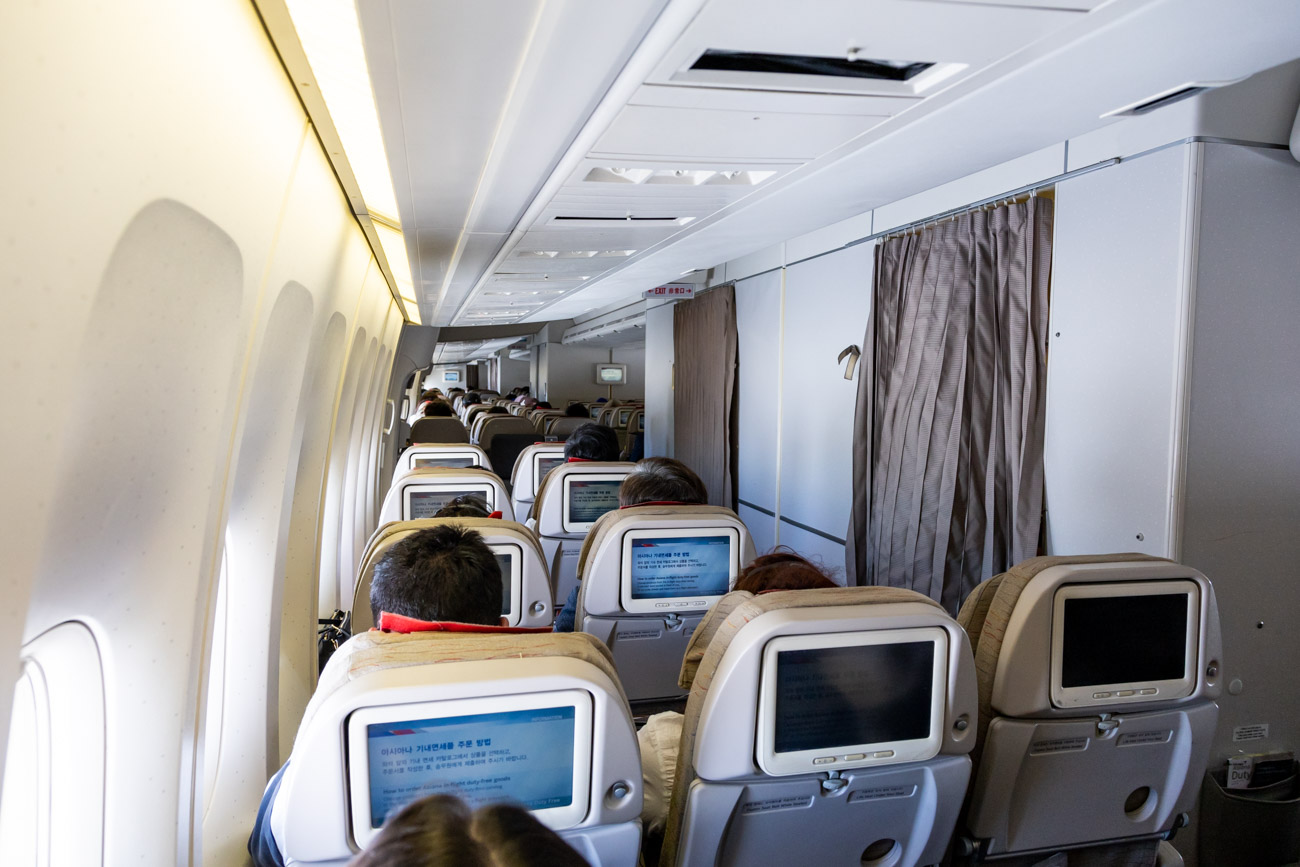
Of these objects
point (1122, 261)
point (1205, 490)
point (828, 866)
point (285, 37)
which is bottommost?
point (828, 866)

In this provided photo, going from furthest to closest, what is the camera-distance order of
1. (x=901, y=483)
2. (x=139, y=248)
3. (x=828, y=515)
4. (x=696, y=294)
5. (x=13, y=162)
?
(x=696, y=294) → (x=828, y=515) → (x=901, y=483) → (x=139, y=248) → (x=13, y=162)

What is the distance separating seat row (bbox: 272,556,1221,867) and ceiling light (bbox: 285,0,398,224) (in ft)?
4.65

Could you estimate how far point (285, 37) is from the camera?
1994mm

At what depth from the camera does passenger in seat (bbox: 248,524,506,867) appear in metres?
2.29

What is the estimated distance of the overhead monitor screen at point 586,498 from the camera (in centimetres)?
489

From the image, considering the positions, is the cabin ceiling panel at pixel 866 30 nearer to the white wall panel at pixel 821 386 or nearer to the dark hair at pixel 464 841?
the dark hair at pixel 464 841

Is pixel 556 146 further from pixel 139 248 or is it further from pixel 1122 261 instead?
pixel 1122 261

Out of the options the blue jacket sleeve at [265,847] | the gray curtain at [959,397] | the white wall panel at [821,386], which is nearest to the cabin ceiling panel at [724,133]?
the gray curtain at [959,397]

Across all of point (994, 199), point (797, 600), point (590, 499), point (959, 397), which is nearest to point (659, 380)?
point (590, 499)

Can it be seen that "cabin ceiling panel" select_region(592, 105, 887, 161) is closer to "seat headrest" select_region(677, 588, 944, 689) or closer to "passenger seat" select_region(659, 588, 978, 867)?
"seat headrest" select_region(677, 588, 944, 689)

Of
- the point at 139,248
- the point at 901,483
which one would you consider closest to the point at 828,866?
the point at 139,248

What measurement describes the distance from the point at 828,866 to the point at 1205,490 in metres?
2.25

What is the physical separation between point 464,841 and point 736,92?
97.7 inches

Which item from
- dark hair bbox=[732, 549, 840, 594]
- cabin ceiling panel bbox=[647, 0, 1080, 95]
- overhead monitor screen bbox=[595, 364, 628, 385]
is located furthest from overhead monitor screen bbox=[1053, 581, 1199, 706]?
overhead monitor screen bbox=[595, 364, 628, 385]
